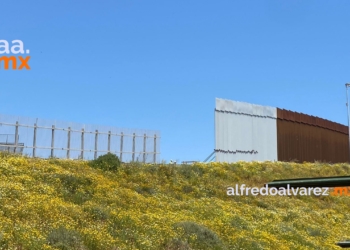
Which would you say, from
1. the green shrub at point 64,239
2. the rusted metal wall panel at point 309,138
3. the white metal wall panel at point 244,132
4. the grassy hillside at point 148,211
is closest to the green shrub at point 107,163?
the grassy hillside at point 148,211

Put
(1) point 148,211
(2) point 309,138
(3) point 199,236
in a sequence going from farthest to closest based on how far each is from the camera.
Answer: (2) point 309,138
(1) point 148,211
(3) point 199,236

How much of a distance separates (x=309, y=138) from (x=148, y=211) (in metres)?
35.2

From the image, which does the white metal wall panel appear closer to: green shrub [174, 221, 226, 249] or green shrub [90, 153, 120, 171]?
green shrub [90, 153, 120, 171]

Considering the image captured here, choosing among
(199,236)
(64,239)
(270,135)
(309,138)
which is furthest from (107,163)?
(309,138)

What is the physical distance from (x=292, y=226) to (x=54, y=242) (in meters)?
10.4

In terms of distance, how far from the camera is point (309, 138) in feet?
154

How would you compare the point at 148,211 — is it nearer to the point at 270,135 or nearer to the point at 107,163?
the point at 107,163

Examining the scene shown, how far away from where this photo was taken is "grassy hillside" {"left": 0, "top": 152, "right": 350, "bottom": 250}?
35.5 ft

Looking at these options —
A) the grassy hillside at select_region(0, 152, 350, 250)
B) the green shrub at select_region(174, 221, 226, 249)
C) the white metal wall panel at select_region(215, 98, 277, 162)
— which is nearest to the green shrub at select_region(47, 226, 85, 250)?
the grassy hillside at select_region(0, 152, 350, 250)

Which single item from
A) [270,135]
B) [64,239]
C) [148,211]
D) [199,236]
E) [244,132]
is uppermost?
[270,135]

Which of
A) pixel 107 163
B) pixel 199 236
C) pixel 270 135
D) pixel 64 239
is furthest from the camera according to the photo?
pixel 270 135

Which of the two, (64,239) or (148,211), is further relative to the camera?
(148,211)

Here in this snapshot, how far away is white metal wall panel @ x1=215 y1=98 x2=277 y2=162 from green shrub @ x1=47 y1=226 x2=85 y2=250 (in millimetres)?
23100

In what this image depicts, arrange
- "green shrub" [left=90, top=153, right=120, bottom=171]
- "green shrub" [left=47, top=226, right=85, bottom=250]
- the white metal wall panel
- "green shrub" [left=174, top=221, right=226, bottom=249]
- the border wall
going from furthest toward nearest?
the border wall, the white metal wall panel, "green shrub" [left=90, top=153, right=120, bottom=171], "green shrub" [left=174, top=221, right=226, bottom=249], "green shrub" [left=47, top=226, right=85, bottom=250]
